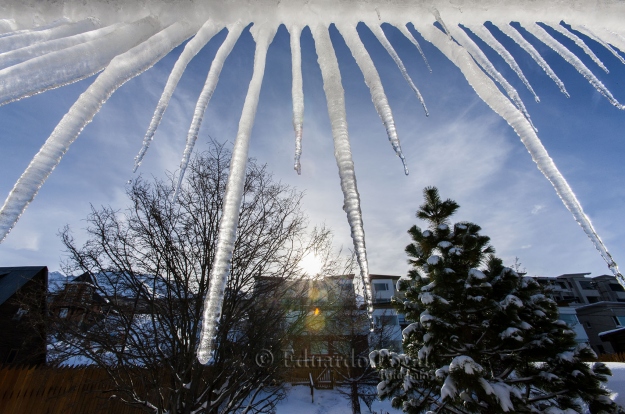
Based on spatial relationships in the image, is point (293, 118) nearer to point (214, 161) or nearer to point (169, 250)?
point (169, 250)

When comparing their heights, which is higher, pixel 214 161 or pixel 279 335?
pixel 214 161

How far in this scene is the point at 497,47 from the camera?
89cm

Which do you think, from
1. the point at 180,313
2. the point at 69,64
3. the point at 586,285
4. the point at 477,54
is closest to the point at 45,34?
the point at 69,64

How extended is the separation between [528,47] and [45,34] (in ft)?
4.15

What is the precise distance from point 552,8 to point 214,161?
7.18 metres

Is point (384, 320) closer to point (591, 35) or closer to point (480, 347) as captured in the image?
point (480, 347)

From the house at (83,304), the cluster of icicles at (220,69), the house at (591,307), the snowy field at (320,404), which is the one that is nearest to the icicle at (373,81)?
the cluster of icicles at (220,69)

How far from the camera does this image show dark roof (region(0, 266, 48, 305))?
1738 centimetres

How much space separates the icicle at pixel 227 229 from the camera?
646 mm

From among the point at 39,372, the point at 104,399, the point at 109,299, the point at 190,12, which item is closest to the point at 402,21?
the point at 190,12

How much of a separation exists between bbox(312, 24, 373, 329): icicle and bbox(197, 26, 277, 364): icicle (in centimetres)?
19

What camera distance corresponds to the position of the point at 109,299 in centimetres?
579

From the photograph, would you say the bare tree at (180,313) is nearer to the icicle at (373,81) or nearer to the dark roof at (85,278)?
the dark roof at (85,278)

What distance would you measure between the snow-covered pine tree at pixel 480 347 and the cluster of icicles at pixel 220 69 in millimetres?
5305
